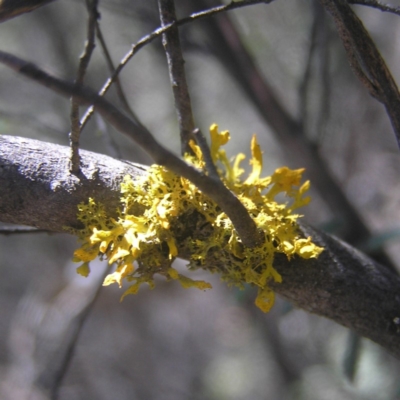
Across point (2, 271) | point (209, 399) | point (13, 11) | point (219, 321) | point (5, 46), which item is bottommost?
point (209, 399)

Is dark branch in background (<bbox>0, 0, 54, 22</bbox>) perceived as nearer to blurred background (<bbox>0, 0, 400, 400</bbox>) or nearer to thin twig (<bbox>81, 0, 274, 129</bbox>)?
thin twig (<bbox>81, 0, 274, 129</bbox>)

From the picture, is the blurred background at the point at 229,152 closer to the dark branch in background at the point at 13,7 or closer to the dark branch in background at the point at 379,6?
the dark branch in background at the point at 13,7

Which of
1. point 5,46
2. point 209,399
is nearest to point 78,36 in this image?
point 5,46

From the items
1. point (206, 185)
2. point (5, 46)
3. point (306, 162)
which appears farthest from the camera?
point (5, 46)

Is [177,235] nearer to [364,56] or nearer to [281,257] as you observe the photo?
[281,257]

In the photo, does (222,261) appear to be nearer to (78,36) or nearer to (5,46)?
(78,36)

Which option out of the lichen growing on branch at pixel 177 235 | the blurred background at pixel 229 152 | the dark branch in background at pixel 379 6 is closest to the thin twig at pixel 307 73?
the blurred background at pixel 229 152
